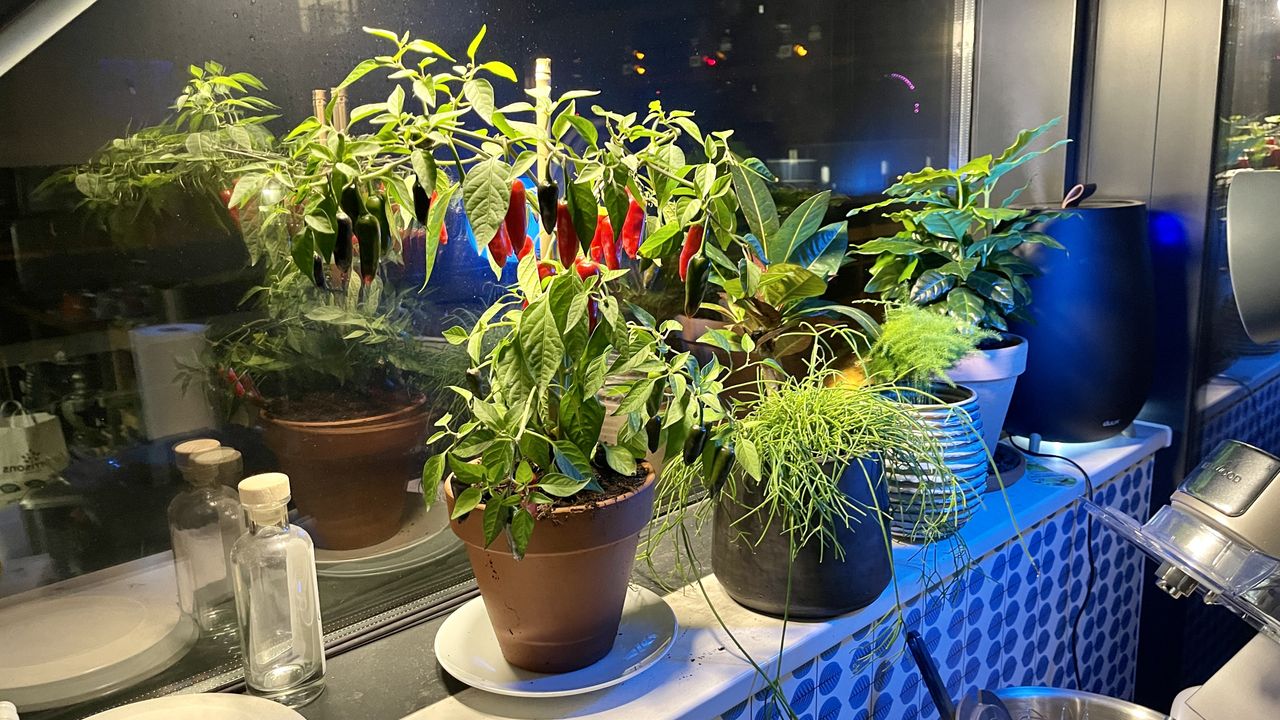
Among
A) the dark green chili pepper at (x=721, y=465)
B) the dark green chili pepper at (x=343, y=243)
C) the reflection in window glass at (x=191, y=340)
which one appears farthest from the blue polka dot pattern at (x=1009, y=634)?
the dark green chili pepper at (x=343, y=243)

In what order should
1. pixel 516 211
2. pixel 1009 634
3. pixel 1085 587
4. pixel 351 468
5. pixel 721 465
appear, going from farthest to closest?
pixel 1085 587 < pixel 1009 634 < pixel 351 468 < pixel 721 465 < pixel 516 211

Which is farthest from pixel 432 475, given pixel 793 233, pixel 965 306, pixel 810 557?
pixel 965 306

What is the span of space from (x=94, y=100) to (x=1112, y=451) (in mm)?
1412

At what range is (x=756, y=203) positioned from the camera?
1.03 metres

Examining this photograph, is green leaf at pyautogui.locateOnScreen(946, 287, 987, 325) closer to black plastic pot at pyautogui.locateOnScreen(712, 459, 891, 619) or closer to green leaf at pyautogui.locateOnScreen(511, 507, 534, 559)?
black plastic pot at pyautogui.locateOnScreen(712, 459, 891, 619)

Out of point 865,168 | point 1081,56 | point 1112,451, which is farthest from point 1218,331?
point 865,168

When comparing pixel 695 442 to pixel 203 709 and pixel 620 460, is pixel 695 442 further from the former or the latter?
pixel 203 709

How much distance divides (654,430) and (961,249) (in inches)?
26.5

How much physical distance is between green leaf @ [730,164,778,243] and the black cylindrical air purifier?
1.76 feet

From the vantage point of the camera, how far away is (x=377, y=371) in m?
0.97

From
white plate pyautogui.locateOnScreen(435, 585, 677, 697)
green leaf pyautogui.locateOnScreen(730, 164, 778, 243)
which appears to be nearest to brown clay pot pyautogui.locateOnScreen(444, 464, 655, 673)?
white plate pyautogui.locateOnScreen(435, 585, 677, 697)

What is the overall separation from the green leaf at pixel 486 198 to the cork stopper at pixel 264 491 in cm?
35

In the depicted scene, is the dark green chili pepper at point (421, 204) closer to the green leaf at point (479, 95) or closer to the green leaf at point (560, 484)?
the green leaf at point (479, 95)

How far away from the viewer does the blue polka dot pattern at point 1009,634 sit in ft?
3.23
